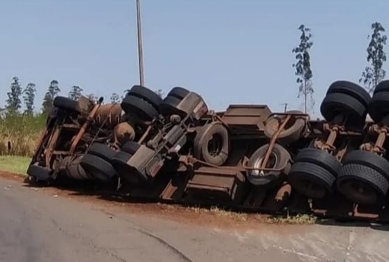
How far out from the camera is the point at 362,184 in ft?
35.0

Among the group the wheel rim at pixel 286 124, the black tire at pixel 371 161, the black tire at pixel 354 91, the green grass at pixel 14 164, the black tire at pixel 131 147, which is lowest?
the green grass at pixel 14 164

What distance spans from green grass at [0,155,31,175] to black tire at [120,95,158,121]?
7293 mm

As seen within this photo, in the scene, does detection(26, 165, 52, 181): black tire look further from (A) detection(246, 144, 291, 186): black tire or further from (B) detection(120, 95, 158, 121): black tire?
(A) detection(246, 144, 291, 186): black tire

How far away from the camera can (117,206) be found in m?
13.8

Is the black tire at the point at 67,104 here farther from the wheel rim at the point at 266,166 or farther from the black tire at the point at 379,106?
the black tire at the point at 379,106

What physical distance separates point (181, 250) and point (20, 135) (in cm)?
2244

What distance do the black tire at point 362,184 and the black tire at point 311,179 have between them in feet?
0.71

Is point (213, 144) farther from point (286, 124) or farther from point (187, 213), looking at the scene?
point (187, 213)

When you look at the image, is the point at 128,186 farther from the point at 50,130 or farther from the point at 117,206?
the point at 50,130

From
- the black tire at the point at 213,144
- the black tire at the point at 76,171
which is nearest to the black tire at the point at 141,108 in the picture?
the black tire at the point at 213,144

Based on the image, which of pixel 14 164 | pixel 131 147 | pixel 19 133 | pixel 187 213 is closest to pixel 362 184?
pixel 187 213

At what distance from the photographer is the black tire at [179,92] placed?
1470cm

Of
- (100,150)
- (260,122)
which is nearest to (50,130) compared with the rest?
(100,150)

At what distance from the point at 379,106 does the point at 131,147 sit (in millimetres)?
4851
